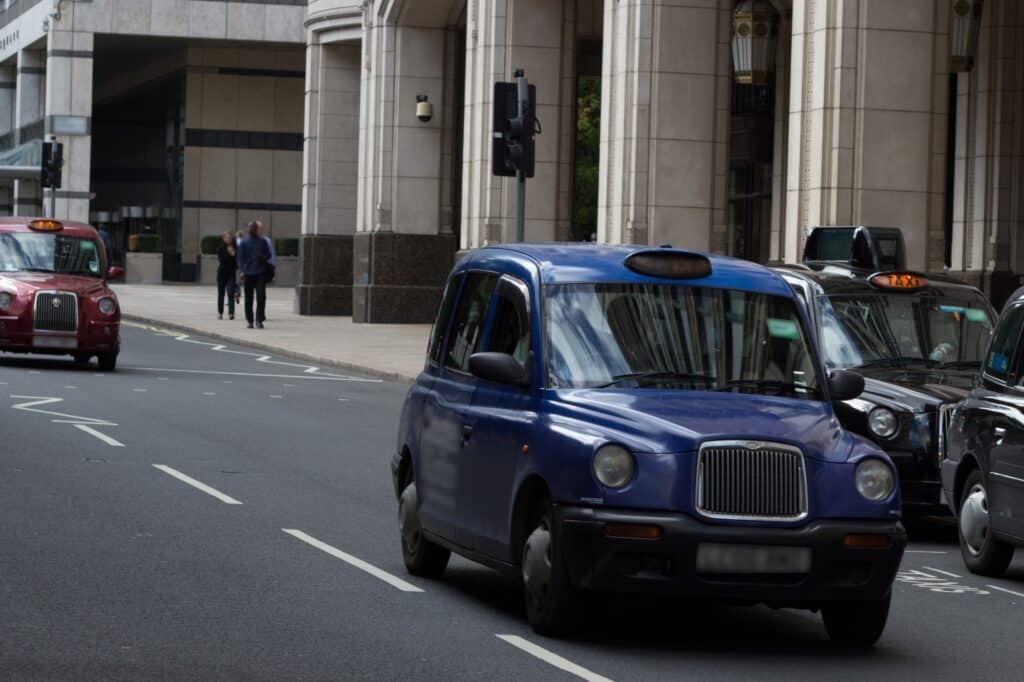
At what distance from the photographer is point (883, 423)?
43.7ft

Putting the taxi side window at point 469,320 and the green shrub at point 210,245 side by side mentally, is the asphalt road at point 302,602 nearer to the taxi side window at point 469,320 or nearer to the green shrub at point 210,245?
the taxi side window at point 469,320

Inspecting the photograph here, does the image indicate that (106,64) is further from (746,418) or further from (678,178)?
(746,418)

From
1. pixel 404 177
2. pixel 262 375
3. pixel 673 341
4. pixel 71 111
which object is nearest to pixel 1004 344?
pixel 673 341

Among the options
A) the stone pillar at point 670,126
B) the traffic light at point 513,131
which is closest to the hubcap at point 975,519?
the traffic light at point 513,131

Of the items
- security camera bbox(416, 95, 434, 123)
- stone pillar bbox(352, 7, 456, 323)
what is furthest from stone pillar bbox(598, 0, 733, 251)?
stone pillar bbox(352, 7, 456, 323)

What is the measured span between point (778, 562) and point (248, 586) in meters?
2.90

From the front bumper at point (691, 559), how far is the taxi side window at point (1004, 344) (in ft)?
11.8

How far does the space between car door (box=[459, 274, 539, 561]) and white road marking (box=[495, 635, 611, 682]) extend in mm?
506

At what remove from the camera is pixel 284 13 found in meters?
66.6

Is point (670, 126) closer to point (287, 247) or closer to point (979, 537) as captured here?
point (979, 537)

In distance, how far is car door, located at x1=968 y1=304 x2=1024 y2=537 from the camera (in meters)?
11.3

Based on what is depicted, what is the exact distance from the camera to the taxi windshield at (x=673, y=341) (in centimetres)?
941

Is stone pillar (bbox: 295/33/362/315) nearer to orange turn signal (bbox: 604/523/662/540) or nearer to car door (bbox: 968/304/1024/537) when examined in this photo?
car door (bbox: 968/304/1024/537)

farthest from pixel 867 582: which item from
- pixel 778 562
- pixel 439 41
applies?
pixel 439 41
